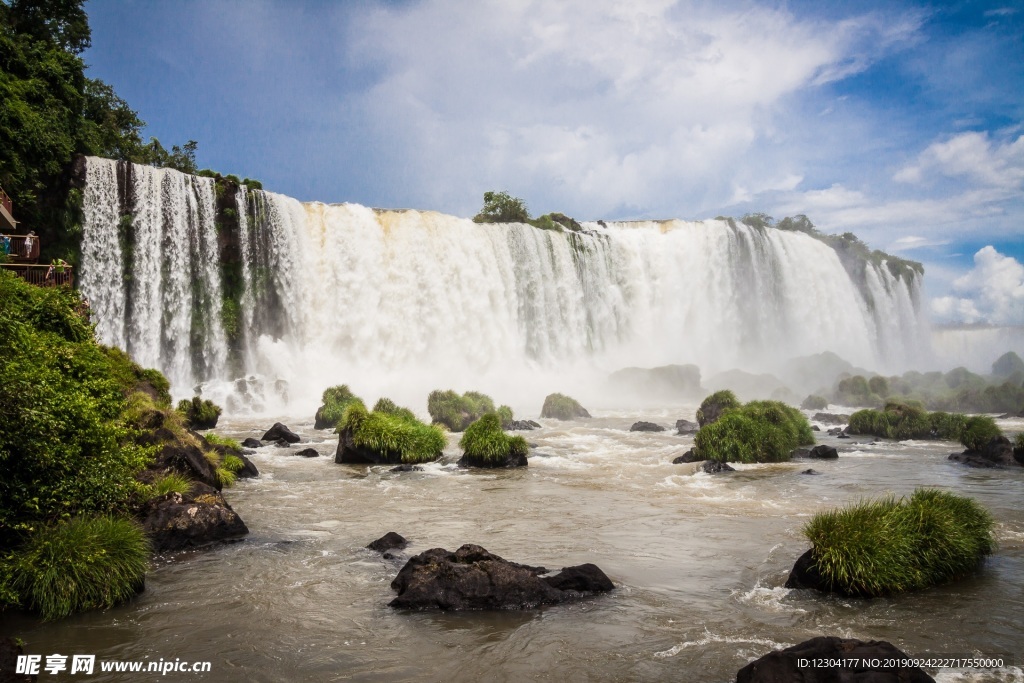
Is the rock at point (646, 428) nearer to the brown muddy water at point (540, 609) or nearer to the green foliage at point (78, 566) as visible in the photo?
the brown muddy water at point (540, 609)

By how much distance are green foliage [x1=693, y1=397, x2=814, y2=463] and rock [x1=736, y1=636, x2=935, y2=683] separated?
1361 centimetres

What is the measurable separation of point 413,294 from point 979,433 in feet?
102

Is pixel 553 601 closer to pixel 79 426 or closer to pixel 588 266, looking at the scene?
pixel 79 426

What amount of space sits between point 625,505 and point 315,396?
26.6m

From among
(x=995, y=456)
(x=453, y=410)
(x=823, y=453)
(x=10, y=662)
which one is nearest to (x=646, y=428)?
(x=453, y=410)

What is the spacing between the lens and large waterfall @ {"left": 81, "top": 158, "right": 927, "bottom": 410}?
3547cm

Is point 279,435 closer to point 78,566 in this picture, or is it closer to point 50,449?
point 50,449

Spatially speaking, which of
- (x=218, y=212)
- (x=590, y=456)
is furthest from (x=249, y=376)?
(x=590, y=456)

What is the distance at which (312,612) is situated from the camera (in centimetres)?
734

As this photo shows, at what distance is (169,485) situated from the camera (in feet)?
34.2

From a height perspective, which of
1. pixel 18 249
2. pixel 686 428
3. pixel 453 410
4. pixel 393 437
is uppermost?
pixel 18 249

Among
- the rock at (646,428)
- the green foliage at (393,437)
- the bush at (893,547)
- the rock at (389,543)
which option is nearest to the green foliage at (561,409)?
the rock at (646,428)

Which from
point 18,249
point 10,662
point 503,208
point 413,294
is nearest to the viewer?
point 10,662

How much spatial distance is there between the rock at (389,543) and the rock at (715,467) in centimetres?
951
